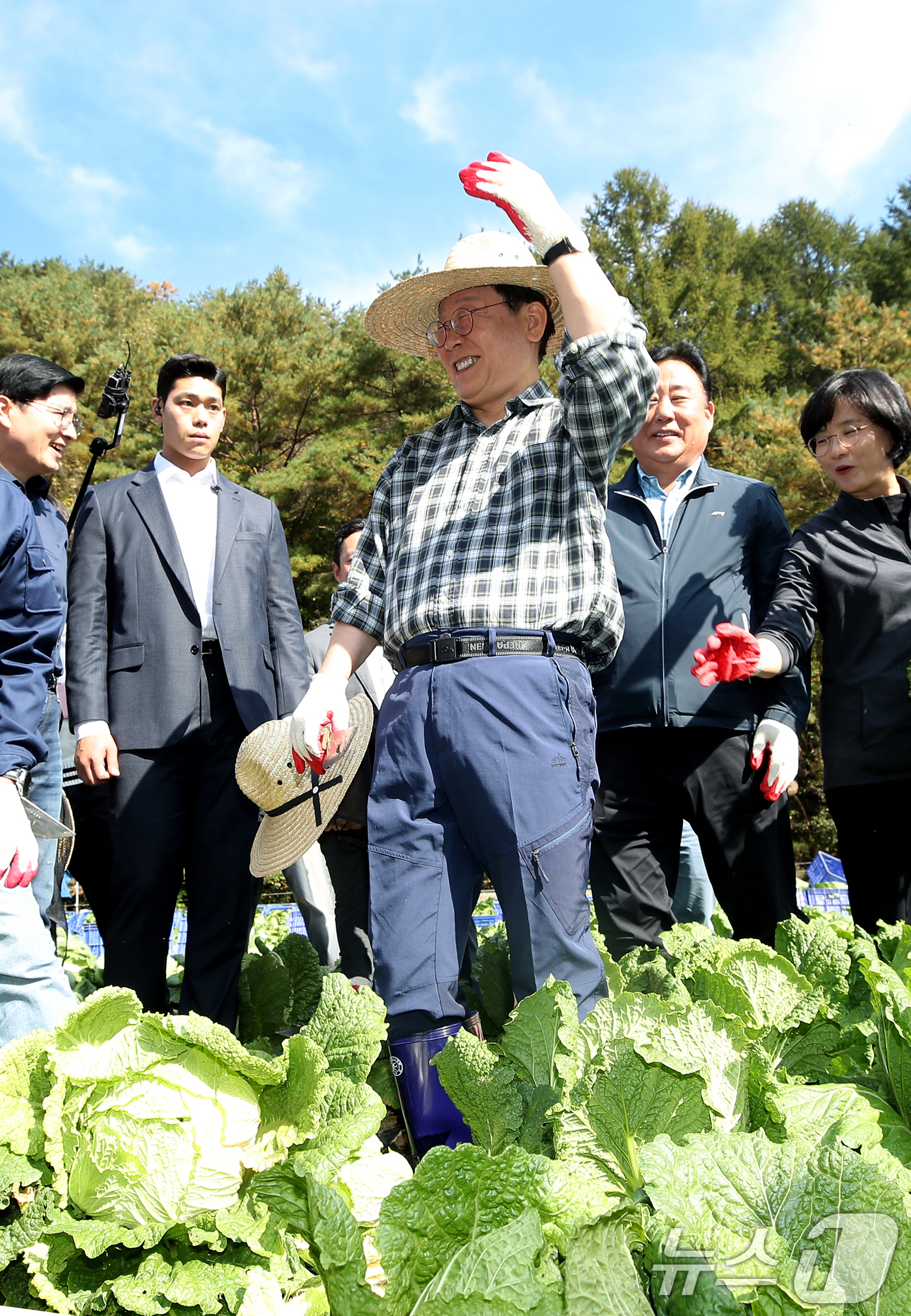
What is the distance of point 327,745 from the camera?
2.23 metres

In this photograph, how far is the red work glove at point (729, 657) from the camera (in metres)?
2.54

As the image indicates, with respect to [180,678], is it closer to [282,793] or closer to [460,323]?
[282,793]

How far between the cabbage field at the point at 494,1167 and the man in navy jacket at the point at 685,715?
2.84 ft

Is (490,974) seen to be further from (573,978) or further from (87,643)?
(87,643)

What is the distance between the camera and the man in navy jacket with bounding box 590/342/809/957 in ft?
9.00

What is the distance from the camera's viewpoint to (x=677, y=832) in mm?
2943

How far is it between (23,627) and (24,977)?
0.85 m

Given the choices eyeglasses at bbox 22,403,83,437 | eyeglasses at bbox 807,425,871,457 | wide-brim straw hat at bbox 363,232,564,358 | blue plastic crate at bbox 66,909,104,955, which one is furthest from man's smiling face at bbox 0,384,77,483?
blue plastic crate at bbox 66,909,104,955

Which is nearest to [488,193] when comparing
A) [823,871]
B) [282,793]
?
[282,793]

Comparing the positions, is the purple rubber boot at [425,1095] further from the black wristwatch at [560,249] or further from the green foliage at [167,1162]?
the black wristwatch at [560,249]

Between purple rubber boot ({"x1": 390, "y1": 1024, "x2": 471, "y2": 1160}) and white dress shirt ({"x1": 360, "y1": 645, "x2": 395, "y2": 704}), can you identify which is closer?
purple rubber boot ({"x1": 390, "y1": 1024, "x2": 471, "y2": 1160})

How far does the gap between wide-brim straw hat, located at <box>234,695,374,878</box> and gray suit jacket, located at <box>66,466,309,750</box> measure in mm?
389

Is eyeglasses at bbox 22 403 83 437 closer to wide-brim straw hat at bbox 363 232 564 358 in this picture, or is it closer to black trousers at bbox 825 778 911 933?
wide-brim straw hat at bbox 363 232 564 358

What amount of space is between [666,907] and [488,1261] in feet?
6.29
